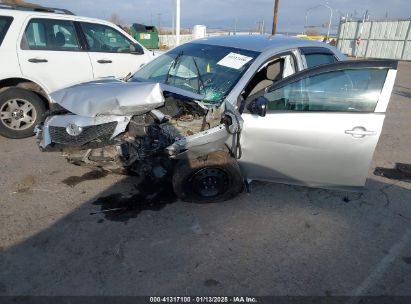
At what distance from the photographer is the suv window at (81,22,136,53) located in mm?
5672

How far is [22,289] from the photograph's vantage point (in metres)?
2.25

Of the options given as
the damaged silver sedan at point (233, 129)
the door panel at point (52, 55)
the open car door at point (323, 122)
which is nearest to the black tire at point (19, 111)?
the door panel at point (52, 55)

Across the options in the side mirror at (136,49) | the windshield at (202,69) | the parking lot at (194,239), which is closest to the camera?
the parking lot at (194,239)

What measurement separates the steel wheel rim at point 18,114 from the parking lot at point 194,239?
1246 millimetres

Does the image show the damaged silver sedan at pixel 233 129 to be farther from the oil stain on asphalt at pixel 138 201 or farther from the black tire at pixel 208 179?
the oil stain on asphalt at pixel 138 201

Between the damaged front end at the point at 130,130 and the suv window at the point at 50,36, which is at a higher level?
the suv window at the point at 50,36

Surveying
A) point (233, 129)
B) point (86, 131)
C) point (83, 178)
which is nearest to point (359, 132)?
point (233, 129)

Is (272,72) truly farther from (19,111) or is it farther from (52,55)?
(19,111)

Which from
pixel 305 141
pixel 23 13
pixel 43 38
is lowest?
pixel 305 141

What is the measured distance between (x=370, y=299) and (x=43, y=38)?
569 centimetres

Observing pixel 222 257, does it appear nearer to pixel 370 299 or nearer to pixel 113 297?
pixel 113 297

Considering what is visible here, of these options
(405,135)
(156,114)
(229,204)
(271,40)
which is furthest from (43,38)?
(405,135)

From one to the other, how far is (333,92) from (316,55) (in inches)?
54.7

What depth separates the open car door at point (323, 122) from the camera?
3.05 m
